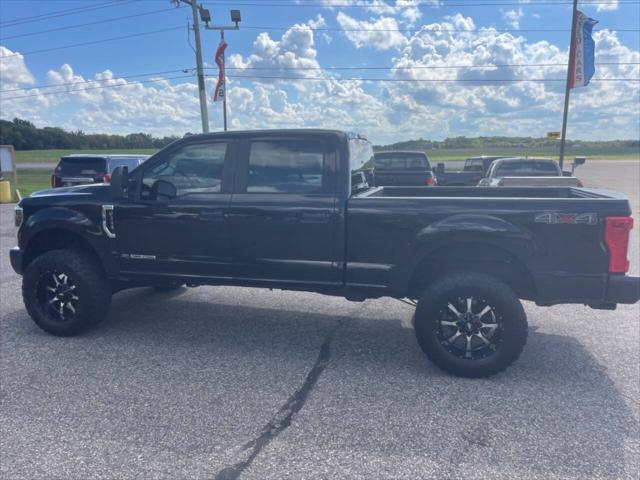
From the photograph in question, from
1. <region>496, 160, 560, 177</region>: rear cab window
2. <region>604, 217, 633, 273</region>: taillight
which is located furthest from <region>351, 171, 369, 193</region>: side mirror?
<region>496, 160, 560, 177</region>: rear cab window

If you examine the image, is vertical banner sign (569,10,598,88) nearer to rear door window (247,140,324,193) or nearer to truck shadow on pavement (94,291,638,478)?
truck shadow on pavement (94,291,638,478)

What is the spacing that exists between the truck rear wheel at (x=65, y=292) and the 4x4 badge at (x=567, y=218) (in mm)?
4103

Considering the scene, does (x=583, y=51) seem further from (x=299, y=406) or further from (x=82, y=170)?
(x=299, y=406)

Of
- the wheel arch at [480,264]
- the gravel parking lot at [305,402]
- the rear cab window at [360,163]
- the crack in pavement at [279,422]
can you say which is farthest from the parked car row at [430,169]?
the crack in pavement at [279,422]

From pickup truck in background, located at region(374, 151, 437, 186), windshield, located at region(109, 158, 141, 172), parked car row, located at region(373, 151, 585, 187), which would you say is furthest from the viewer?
pickup truck in background, located at region(374, 151, 437, 186)

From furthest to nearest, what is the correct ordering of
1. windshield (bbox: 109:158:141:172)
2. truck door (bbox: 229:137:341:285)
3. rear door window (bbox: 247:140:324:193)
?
1. windshield (bbox: 109:158:141:172)
2. rear door window (bbox: 247:140:324:193)
3. truck door (bbox: 229:137:341:285)

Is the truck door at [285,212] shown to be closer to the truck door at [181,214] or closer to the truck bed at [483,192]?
the truck door at [181,214]

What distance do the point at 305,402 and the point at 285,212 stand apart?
1622 millimetres

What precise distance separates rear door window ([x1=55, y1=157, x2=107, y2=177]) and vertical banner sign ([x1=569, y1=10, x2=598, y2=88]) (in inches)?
617

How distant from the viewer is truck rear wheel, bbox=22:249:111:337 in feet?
16.5

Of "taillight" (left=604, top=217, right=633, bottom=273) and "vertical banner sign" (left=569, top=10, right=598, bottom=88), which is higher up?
"vertical banner sign" (left=569, top=10, right=598, bottom=88)

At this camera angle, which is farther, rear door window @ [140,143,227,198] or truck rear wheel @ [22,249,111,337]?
truck rear wheel @ [22,249,111,337]

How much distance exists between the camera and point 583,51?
58.1 ft

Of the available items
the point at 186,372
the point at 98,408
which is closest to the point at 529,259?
the point at 186,372
